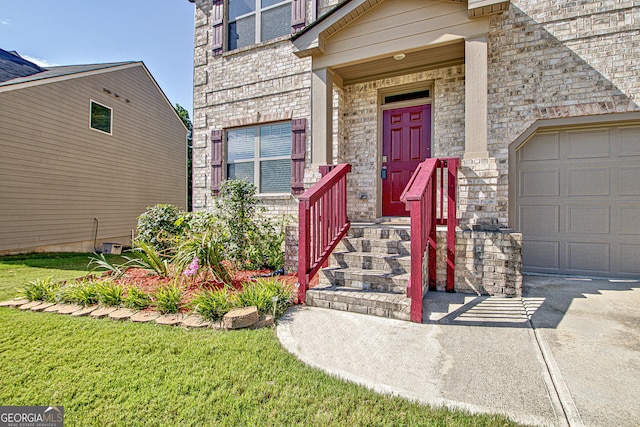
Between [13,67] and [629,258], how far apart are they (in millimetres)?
14900

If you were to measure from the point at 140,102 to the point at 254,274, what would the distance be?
953 cm

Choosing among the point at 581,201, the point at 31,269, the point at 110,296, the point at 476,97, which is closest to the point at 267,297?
the point at 110,296

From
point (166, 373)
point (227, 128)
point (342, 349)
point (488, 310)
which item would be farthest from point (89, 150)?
point (488, 310)

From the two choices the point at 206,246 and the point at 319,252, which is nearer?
the point at 319,252

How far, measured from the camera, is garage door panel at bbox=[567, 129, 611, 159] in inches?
183

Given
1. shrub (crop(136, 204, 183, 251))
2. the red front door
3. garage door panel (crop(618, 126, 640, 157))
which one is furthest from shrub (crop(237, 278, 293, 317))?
garage door panel (crop(618, 126, 640, 157))

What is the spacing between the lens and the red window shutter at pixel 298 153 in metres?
5.95

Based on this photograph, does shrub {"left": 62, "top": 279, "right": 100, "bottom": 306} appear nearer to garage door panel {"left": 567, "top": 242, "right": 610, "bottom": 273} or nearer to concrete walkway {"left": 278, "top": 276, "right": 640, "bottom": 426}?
concrete walkway {"left": 278, "top": 276, "right": 640, "bottom": 426}

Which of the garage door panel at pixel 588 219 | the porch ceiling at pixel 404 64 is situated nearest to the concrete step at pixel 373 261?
the porch ceiling at pixel 404 64

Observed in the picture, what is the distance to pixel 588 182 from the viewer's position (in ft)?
15.6

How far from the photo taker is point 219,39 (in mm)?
6906

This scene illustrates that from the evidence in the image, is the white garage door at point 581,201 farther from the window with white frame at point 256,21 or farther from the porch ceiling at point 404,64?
the window with white frame at point 256,21

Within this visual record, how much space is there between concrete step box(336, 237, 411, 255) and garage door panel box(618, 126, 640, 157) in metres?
3.63

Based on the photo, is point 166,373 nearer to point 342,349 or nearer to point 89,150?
point 342,349
